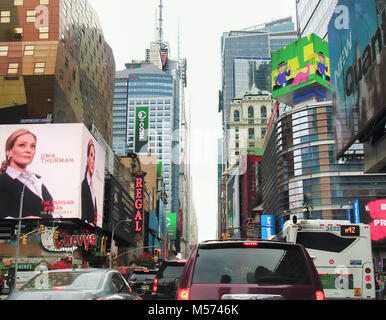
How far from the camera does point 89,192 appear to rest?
6356 cm

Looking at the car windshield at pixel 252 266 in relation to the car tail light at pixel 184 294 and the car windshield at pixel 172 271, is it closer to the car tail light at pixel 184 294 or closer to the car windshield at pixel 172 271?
the car tail light at pixel 184 294

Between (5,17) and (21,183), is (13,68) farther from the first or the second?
(21,183)

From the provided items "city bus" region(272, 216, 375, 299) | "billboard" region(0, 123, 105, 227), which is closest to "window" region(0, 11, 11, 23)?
"billboard" region(0, 123, 105, 227)

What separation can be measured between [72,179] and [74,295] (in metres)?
52.6

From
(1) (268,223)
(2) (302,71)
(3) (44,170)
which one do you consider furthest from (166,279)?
(1) (268,223)

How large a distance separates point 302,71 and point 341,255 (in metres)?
83.4

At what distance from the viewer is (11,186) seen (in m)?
58.9

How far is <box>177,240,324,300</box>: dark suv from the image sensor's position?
271 inches

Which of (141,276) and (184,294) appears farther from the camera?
(141,276)

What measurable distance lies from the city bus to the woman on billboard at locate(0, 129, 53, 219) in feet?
150

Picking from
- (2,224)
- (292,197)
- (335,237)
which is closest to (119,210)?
(2,224)

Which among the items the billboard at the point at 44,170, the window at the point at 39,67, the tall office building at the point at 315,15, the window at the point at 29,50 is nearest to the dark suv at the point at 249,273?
the billboard at the point at 44,170

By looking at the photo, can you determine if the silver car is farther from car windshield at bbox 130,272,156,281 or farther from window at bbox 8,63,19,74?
window at bbox 8,63,19,74
